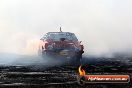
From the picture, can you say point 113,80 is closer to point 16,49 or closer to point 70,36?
point 70,36

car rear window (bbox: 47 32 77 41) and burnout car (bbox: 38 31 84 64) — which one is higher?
car rear window (bbox: 47 32 77 41)

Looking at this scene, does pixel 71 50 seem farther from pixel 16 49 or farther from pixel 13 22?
pixel 13 22

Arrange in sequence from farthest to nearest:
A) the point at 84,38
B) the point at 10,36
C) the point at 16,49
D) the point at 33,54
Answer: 1. the point at 84,38
2. the point at 10,36
3. the point at 16,49
4. the point at 33,54

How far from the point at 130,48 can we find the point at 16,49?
1068 cm

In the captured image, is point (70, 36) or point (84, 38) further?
point (84, 38)

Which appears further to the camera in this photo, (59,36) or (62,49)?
(59,36)

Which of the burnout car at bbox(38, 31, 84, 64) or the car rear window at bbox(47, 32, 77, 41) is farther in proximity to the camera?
the car rear window at bbox(47, 32, 77, 41)

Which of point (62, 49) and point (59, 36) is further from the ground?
point (59, 36)

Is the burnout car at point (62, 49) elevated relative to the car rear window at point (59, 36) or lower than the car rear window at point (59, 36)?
lower

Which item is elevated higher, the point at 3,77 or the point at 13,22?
the point at 13,22

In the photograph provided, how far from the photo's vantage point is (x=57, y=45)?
72.2 ft

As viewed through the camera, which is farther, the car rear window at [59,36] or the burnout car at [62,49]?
the car rear window at [59,36]

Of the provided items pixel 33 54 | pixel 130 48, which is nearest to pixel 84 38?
A: pixel 130 48

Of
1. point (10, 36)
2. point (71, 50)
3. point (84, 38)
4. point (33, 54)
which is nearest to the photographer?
point (71, 50)
